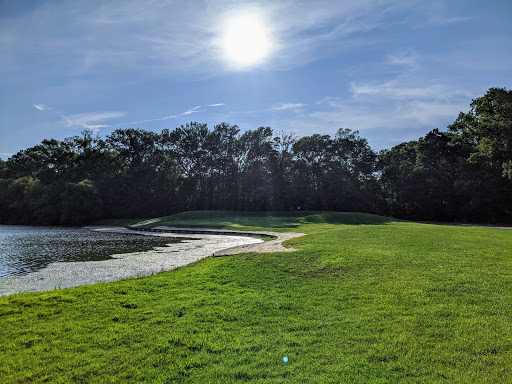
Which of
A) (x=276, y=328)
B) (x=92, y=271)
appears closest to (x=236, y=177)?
(x=92, y=271)

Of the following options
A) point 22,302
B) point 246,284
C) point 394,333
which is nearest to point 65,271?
point 22,302

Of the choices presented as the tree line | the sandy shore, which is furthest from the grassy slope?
the tree line

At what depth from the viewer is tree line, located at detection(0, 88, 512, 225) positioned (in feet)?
145

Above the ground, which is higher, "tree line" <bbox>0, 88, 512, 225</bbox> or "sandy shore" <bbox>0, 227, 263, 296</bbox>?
"tree line" <bbox>0, 88, 512, 225</bbox>

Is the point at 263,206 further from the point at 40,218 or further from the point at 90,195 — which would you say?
the point at 40,218

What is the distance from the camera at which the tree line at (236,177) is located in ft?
145

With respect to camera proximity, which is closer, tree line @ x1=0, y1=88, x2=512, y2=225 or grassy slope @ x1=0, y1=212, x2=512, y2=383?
grassy slope @ x1=0, y1=212, x2=512, y2=383

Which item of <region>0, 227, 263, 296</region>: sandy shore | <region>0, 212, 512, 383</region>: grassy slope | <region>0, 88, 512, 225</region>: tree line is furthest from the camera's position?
<region>0, 88, 512, 225</region>: tree line

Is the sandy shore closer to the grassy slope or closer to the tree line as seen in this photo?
the grassy slope

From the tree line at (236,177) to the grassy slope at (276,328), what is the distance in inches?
1585

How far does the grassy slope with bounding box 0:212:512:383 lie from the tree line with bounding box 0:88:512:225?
40262 mm

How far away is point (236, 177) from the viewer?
55.2m

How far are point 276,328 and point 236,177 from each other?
166 feet

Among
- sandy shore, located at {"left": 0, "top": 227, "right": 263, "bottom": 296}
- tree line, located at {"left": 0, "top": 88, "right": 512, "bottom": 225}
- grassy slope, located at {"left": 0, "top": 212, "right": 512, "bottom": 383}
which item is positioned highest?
tree line, located at {"left": 0, "top": 88, "right": 512, "bottom": 225}
